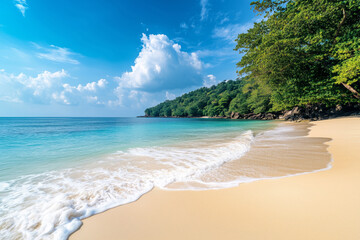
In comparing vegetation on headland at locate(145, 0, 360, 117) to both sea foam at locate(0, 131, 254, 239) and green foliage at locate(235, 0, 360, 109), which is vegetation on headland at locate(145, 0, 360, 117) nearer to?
green foliage at locate(235, 0, 360, 109)

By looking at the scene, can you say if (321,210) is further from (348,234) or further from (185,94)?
(185,94)

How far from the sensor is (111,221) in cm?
204

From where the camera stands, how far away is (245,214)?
192 cm

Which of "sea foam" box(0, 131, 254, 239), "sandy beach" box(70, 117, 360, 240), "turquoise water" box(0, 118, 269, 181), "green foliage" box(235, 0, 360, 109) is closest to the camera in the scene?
"sandy beach" box(70, 117, 360, 240)

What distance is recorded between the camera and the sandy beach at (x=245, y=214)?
5.15 ft

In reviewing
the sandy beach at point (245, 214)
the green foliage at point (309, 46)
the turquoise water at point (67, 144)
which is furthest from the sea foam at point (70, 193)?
the green foliage at point (309, 46)

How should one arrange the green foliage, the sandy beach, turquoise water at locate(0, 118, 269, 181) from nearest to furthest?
the sandy beach < turquoise water at locate(0, 118, 269, 181) < the green foliage

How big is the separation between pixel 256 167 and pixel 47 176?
6394 millimetres

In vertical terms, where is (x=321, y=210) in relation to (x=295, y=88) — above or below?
below

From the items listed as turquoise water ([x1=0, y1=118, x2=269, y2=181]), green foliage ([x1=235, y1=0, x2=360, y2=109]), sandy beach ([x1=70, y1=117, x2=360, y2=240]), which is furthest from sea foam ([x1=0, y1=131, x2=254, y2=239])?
green foliage ([x1=235, y1=0, x2=360, y2=109])

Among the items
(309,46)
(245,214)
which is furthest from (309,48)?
(245,214)

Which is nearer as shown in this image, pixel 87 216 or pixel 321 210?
pixel 321 210

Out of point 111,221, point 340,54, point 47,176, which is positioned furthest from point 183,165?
point 340,54

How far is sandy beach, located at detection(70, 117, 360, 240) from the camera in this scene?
1568 mm
